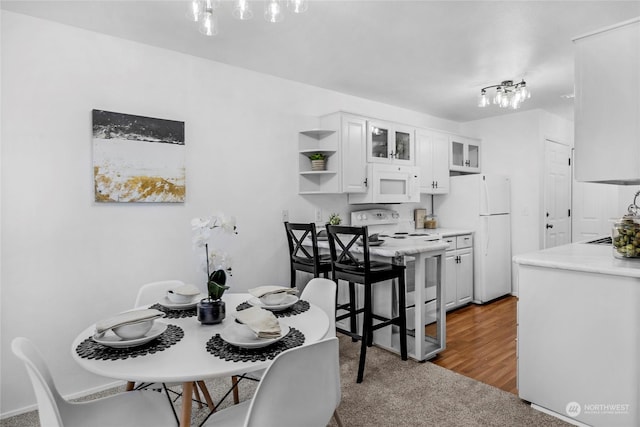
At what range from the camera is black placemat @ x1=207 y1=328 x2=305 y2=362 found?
49.3 inches

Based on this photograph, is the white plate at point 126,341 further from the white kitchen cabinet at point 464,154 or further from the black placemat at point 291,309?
the white kitchen cabinet at point 464,154

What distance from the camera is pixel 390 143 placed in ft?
13.1

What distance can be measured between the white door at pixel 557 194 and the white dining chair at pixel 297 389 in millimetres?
4639

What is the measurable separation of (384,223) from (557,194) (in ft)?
9.05

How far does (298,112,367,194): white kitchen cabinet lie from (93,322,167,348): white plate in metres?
2.28

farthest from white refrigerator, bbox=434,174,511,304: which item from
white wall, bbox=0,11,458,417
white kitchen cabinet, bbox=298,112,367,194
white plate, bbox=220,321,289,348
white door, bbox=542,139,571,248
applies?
white plate, bbox=220,321,289,348

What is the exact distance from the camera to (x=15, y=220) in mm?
2213

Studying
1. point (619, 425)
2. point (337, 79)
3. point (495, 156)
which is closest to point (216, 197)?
point (337, 79)

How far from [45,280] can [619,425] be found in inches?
135

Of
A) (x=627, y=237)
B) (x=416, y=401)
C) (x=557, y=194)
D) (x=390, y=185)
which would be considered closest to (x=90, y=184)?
(x=416, y=401)

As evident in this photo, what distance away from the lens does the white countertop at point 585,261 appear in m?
1.87

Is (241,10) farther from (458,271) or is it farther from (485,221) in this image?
(485,221)

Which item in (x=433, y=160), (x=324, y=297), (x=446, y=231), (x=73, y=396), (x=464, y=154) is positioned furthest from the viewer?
(x=464, y=154)

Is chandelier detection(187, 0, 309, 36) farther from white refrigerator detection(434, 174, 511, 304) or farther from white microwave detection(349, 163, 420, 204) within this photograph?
white refrigerator detection(434, 174, 511, 304)
